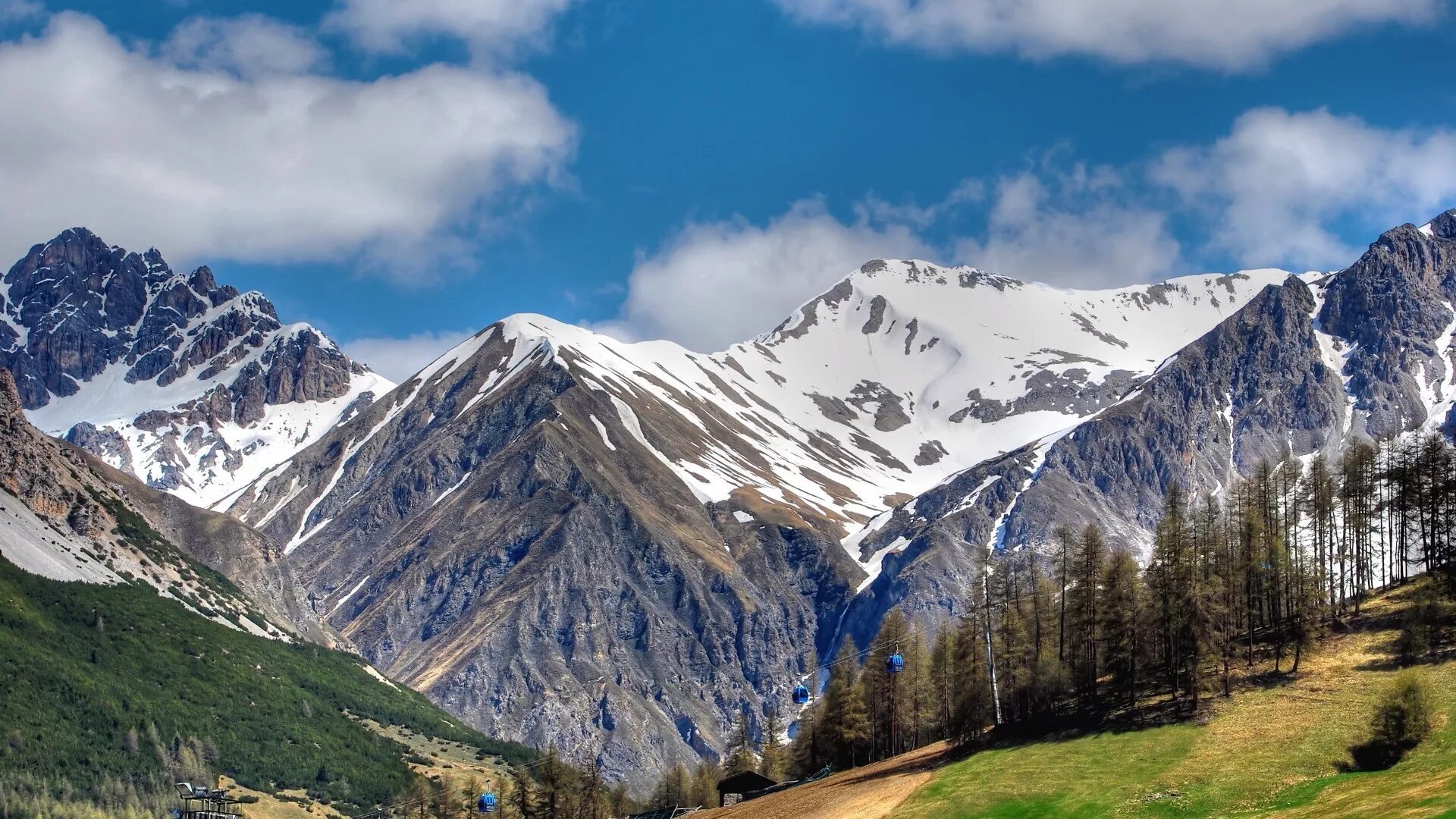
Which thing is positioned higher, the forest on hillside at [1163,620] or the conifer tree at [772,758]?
the forest on hillside at [1163,620]

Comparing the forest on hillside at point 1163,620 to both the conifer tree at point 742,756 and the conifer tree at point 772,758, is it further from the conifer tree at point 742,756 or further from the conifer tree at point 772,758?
the conifer tree at point 742,756

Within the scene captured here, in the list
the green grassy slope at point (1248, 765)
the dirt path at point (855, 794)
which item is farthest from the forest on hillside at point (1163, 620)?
A: the dirt path at point (855, 794)

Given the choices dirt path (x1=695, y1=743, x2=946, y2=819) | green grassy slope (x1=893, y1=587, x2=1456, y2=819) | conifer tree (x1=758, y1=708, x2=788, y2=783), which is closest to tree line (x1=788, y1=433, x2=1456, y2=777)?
green grassy slope (x1=893, y1=587, x2=1456, y2=819)

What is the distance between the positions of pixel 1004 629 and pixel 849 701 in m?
20.1

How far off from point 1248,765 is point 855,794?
29.1 m

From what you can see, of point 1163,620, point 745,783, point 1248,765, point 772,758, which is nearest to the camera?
point 1248,765

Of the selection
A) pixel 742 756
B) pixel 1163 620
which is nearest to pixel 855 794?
pixel 1163 620

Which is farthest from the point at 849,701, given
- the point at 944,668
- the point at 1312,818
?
the point at 1312,818

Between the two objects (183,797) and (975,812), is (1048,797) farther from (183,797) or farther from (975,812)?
(183,797)

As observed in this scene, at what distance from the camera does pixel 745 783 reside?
135500 mm

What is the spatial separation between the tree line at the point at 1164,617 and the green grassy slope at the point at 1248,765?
369cm

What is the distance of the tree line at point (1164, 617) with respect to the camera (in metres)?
106

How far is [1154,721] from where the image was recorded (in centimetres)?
10200

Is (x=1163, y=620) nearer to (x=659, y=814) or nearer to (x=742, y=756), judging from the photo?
(x=659, y=814)
